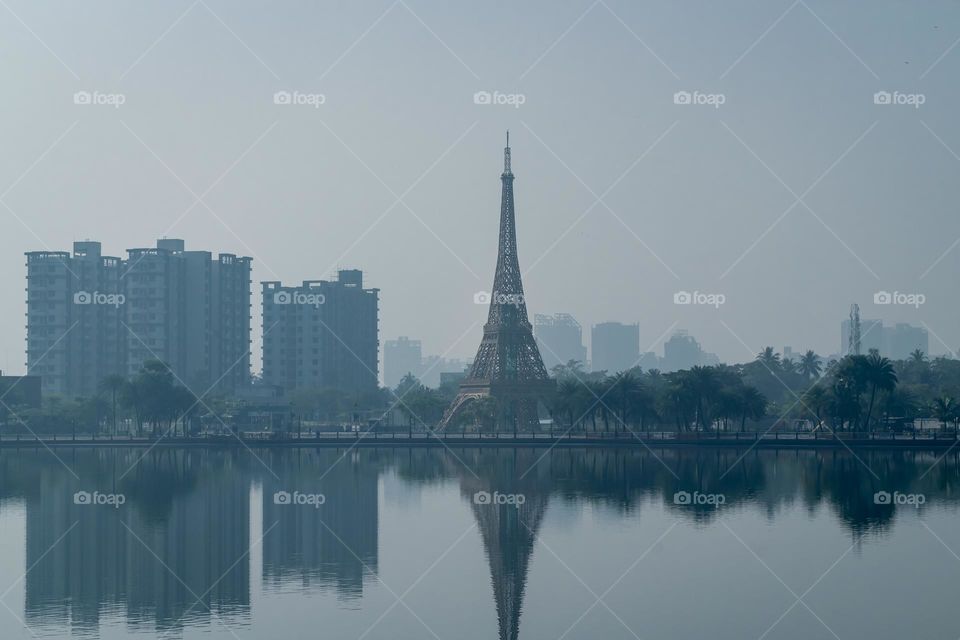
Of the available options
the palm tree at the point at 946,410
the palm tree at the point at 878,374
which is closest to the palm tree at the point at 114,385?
the palm tree at the point at 878,374

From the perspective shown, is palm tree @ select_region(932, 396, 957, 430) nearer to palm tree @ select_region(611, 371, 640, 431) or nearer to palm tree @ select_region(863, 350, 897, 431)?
palm tree @ select_region(863, 350, 897, 431)

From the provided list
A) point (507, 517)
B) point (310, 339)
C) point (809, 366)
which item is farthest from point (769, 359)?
point (507, 517)

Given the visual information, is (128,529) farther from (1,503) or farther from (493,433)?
(493,433)

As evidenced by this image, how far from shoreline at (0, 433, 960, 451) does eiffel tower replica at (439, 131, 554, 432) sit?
29.8ft

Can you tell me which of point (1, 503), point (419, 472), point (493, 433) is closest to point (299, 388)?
point (493, 433)

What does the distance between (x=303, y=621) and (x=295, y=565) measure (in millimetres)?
6073

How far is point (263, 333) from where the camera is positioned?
151 m

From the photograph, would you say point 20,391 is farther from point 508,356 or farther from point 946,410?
point 946,410

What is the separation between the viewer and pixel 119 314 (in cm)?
13400

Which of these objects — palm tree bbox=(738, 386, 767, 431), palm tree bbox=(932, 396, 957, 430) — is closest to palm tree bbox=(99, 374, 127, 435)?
palm tree bbox=(738, 386, 767, 431)

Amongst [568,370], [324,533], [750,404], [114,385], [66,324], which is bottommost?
[324,533]

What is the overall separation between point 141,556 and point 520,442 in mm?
47193

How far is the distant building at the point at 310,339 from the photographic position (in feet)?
490

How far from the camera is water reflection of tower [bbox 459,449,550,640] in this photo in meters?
27.7
